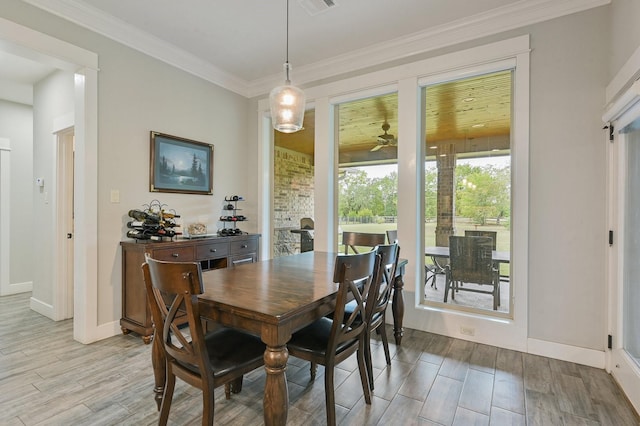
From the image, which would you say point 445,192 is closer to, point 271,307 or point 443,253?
point 443,253

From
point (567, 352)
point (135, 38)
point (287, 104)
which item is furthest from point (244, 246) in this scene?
point (567, 352)

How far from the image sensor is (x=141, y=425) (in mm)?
A: 1709

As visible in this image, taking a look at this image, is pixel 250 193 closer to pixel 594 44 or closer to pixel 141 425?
pixel 141 425

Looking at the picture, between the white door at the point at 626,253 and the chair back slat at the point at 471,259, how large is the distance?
87 centimetres

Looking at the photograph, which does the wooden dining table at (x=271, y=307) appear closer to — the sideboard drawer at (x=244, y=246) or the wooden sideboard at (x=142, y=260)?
the wooden sideboard at (x=142, y=260)

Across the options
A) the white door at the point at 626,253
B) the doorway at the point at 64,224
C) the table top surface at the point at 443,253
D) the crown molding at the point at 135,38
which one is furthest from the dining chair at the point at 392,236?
the doorway at the point at 64,224

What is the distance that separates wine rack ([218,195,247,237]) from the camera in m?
3.71

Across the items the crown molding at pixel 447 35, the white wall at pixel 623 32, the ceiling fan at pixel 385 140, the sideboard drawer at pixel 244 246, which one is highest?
the crown molding at pixel 447 35

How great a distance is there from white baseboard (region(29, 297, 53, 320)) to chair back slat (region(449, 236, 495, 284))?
4.32 metres

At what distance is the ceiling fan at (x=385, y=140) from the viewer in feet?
11.4

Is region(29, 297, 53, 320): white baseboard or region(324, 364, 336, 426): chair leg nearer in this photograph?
region(324, 364, 336, 426): chair leg

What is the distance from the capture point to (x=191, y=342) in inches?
60.2

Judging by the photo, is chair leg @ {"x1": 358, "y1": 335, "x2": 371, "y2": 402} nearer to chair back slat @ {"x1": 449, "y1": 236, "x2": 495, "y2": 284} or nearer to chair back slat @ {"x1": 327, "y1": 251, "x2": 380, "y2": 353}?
chair back slat @ {"x1": 327, "y1": 251, "x2": 380, "y2": 353}

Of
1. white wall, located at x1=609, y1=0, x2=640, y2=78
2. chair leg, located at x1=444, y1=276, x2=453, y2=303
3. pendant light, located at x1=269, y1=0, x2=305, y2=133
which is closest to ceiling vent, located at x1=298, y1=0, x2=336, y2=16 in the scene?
pendant light, located at x1=269, y1=0, x2=305, y2=133
